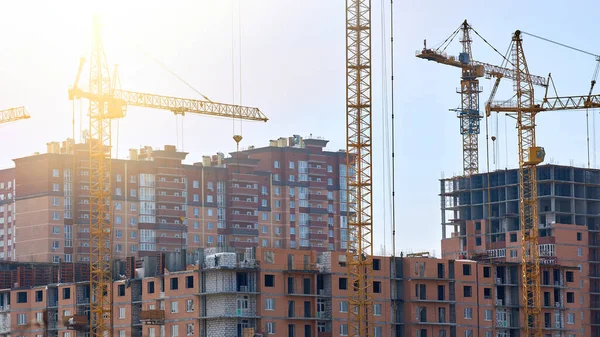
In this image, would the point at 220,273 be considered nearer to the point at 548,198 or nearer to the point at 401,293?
the point at 401,293

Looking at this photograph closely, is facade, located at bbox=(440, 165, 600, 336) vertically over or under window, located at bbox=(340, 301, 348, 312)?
over

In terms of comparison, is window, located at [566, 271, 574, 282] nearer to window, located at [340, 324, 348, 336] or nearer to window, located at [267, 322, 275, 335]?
window, located at [340, 324, 348, 336]

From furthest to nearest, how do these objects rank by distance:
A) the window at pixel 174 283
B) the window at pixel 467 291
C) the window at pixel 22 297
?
the window at pixel 22 297
the window at pixel 467 291
the window at pixel 174 283

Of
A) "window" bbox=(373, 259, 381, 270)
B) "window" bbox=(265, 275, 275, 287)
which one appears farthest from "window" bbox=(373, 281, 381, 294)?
"window" bbox=(265, 275, 275, 287)

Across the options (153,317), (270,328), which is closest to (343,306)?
(270,328)

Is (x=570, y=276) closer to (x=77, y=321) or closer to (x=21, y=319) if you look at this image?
(x=77, y=321)

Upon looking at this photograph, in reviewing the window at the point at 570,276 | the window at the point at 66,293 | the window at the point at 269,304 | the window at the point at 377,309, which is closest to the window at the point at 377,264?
the window at the point at 377,309

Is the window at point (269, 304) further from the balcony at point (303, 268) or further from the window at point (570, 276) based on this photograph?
the window at point (570, 276)

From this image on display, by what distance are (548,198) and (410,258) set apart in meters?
61.8

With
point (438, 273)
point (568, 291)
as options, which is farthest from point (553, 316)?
point (438, 273)

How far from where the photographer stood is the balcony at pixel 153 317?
416 feet

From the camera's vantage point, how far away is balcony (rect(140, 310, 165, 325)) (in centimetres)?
12669

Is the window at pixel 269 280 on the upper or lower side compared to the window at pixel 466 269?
lower

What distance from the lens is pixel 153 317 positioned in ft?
415
